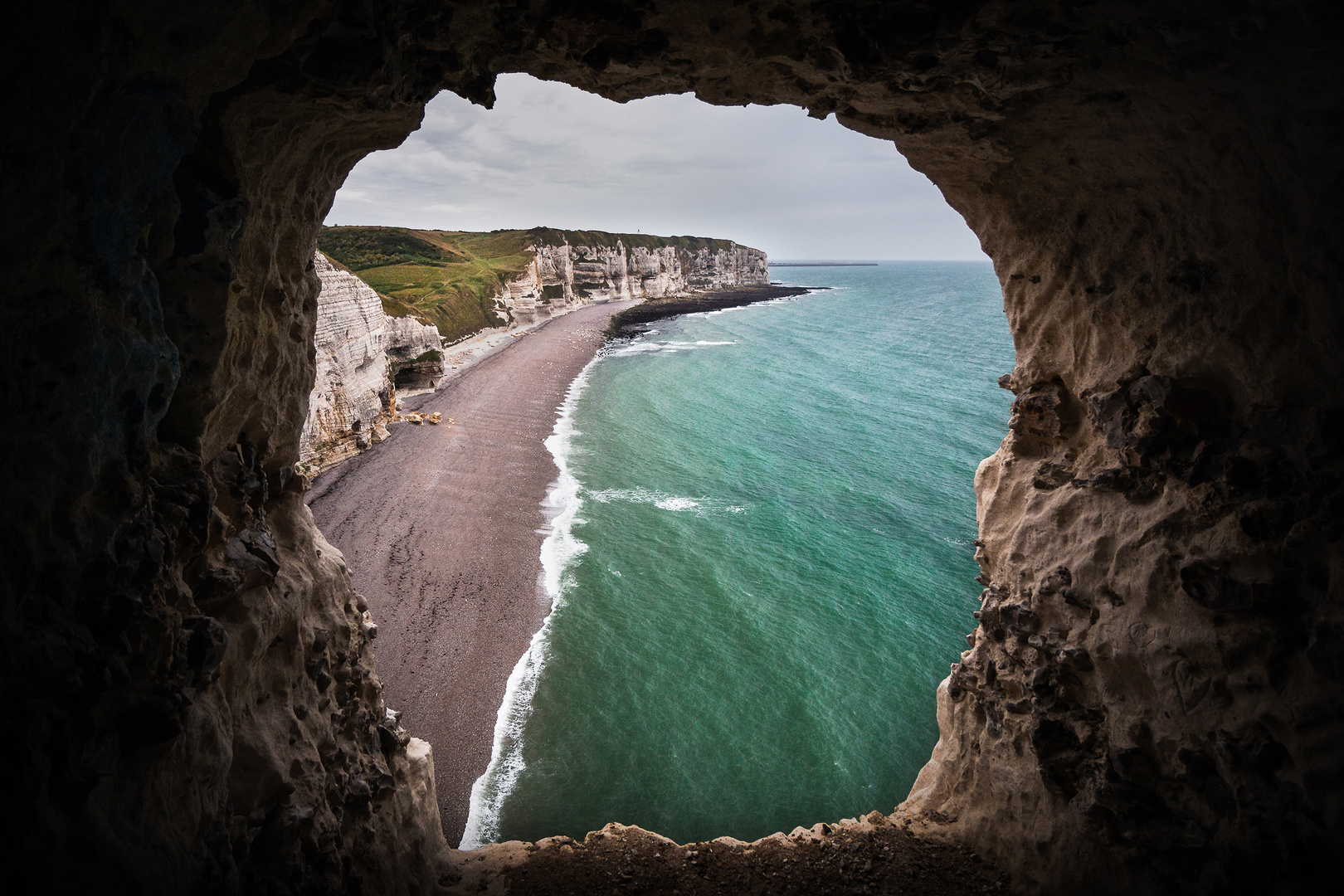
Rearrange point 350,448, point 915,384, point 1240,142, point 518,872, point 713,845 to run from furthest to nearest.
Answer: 1. point 915,384
2. point 350,448
3. point 713,845
4. point 518,872
5. point 1240,142

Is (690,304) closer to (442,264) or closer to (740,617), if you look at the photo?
(442,264)

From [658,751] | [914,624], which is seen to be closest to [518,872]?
[658,751]

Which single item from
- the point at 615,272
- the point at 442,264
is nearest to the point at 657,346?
the point at 442,264

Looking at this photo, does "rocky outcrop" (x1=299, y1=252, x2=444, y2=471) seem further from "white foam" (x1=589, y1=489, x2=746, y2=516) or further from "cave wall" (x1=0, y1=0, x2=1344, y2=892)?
"cave wall" (x1=0, y1=0, x2=1344, y2=892)

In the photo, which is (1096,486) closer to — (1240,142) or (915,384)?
(1240,142)

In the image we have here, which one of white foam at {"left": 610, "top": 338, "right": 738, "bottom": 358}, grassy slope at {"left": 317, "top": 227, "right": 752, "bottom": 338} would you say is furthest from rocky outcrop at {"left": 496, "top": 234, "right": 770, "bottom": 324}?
white foam at {"left": 610, "top": 338, "right": 738, "bottom": 358}

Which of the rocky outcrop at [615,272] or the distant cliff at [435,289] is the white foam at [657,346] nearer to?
the distant cliff at [435,289]
